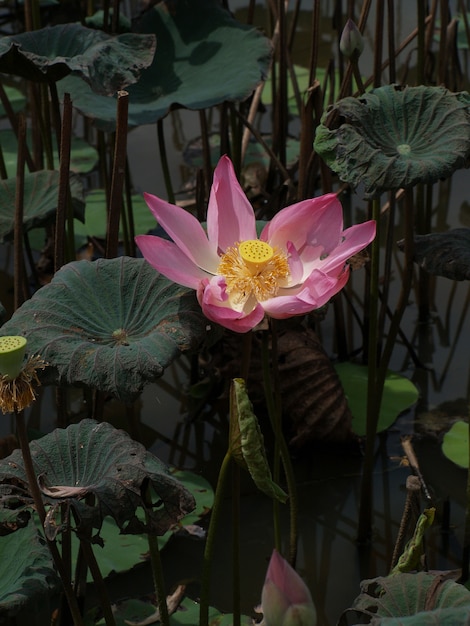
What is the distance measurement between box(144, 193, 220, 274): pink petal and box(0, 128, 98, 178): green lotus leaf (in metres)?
1.93

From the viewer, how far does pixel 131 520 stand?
1309mm

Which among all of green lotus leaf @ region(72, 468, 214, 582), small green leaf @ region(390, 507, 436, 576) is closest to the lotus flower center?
small green leaf @ region(390, 507, 436, 576)

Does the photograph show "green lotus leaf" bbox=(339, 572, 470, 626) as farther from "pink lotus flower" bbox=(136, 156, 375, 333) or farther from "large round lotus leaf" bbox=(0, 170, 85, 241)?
"large round lotus leaf" bbox=(0, 170, 85, 241)

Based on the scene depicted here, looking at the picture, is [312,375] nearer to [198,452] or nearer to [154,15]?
[198,452]

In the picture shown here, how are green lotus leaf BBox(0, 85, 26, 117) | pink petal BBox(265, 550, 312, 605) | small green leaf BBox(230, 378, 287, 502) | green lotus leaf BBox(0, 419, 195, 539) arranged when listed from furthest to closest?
green lotus leaf BBox(0, 85, 26, 117) < green lotus leaf BBox(0, 419, 195, 539) < small green leaf BBox(230, 378, 287, 502) < pink petal BBox(265, 550, 312, 605)

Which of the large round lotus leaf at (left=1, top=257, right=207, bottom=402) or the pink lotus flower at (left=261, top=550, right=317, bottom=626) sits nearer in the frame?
the pink lotus flower at (left=261, top=550, right=317, bottom=626)

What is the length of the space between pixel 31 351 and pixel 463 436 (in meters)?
1.13

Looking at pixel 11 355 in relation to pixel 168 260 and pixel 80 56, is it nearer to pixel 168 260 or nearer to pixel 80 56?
pixel 168 260

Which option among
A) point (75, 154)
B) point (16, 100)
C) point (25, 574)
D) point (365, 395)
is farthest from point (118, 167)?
point (16, 100)

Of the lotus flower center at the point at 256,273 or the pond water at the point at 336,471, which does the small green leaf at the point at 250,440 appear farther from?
the pond water at the point at 336,471

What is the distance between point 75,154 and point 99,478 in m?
2.31

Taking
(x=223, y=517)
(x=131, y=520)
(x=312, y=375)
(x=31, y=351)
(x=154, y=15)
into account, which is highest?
(x=154, y=15)

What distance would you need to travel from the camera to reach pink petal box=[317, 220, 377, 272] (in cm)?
135

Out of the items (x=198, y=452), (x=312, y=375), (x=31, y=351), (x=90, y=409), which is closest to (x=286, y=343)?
(x=312, y=375)
